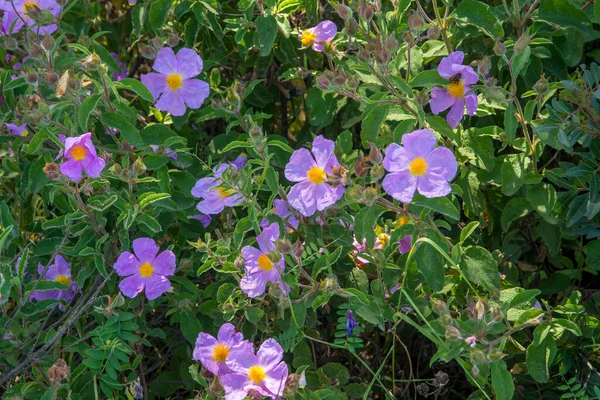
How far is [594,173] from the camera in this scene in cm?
200

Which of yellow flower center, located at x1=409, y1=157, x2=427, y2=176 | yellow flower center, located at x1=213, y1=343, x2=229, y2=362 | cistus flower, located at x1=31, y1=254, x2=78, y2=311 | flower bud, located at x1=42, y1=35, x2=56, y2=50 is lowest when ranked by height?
cistus flower, located at x1=31, y1=254, x2=78, y2=311

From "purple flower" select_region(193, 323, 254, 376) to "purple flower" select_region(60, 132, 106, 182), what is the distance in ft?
1.50

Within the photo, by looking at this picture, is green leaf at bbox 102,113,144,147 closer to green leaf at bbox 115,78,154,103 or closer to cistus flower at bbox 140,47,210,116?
green leaf at bbox 115,78,154,103

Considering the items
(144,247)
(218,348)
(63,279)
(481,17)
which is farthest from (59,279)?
(481,17)

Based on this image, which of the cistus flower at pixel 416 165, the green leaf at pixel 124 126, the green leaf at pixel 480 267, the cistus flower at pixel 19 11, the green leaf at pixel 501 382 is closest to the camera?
the green leaf at pixel 501 382

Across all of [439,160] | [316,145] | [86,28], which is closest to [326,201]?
[316,145]

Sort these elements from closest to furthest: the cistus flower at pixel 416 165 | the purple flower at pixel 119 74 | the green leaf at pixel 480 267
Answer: the cistus flower at pixel 416 165, the green leaf at pixel 480 267, the purple flower at pixel 119 74

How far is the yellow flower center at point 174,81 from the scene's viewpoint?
221cm

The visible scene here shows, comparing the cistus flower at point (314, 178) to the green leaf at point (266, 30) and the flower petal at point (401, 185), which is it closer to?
the flower petal at point (401, 185)

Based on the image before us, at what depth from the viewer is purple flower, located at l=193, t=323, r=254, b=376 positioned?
6.33 ft

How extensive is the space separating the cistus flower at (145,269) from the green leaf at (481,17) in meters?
0.93

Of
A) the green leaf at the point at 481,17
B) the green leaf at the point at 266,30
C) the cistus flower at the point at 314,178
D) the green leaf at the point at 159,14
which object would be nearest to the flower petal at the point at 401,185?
the cistus flower at the point at 314,178

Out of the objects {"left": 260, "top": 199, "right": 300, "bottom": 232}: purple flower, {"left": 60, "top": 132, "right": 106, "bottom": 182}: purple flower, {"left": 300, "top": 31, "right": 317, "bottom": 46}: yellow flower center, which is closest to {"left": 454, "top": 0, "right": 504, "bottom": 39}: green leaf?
{"left": 300, "top": 31, "right": 317, "bottom": 46}: yellow flower center

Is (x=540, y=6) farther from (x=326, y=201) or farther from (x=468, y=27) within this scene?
(x=326, y=201)
